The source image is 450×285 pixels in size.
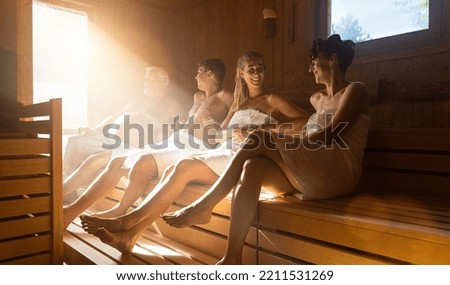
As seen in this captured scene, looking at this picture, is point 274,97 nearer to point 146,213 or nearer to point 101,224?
point 146,213

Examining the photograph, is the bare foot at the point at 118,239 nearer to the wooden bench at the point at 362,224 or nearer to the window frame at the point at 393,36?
the wooden bench at the point at 362,224

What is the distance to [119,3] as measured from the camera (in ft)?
12.9

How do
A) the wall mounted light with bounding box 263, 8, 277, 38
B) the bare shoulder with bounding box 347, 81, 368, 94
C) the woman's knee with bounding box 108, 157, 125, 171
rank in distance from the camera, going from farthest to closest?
the wall mounted light with bounding box 263, 8, 277, 38, the woman's knee with bounding box 108, 157, 125, 171, the bare shoulder with bounding box 347, 81, 368, 94

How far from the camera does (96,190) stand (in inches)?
85.4

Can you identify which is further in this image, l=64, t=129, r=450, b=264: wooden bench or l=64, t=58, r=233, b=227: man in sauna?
l=64, t=58, r=233, b=227: man in sauna

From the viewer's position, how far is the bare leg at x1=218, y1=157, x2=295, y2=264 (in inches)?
56.4

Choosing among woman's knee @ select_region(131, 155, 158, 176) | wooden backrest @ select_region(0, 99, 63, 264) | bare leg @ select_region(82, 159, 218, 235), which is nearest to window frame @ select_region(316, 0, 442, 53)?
bare leg @ select_region(82, 159, 218, 235)

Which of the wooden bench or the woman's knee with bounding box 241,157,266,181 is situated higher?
the woman's knee with bounding box 241,157,266,181

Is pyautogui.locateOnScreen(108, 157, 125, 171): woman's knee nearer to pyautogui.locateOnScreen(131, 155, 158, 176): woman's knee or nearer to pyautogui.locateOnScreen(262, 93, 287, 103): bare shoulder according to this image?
pyautogui.locateOnScreen(131, 155, 158, 176): woman's knee

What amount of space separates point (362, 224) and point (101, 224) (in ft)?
3.76

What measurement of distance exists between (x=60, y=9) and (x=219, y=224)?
9.94 ft

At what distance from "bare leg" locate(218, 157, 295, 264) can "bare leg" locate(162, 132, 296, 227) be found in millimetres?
35
